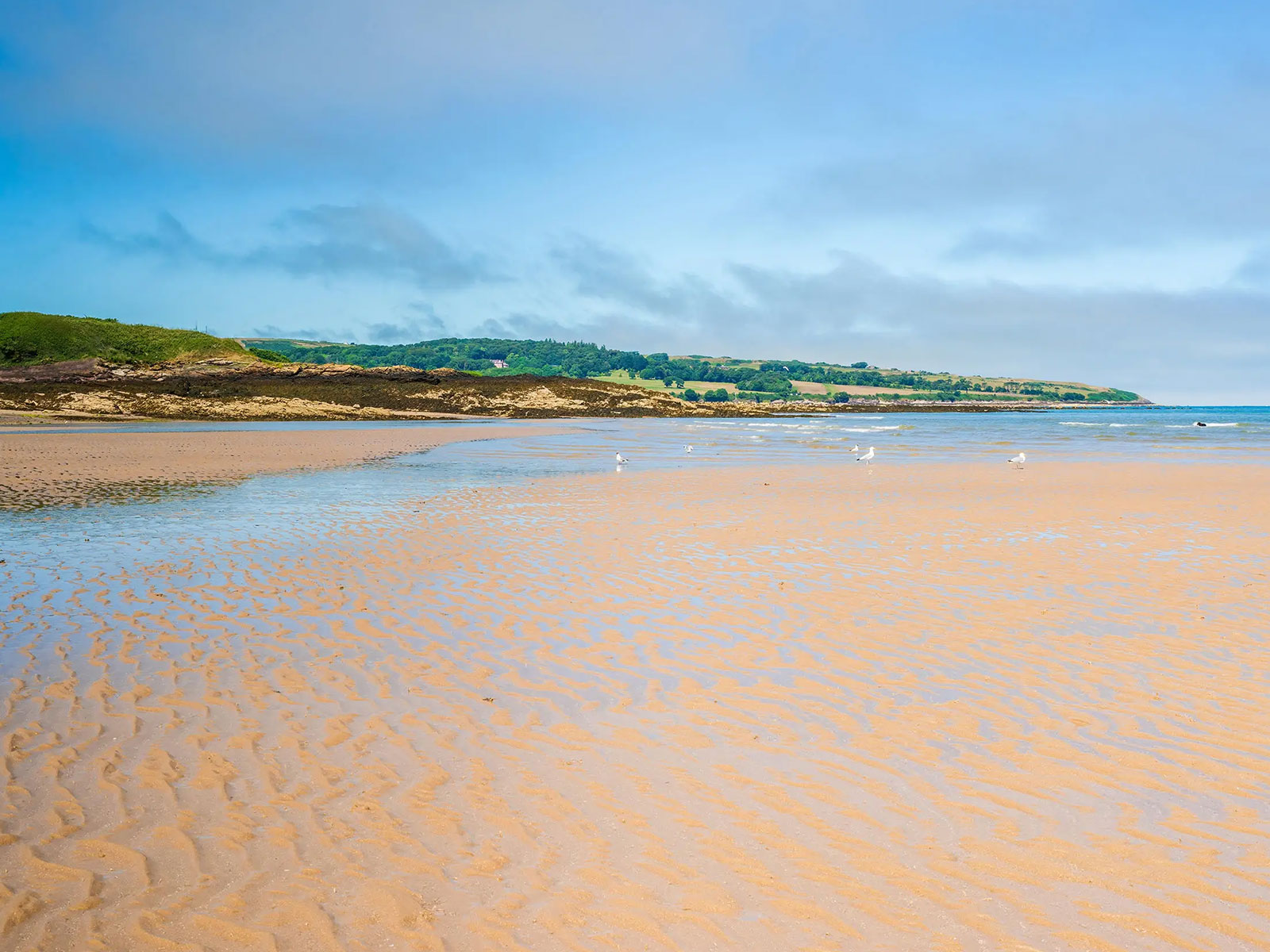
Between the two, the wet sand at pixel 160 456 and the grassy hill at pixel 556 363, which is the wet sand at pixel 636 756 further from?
the grassy hill at pixel 556 363

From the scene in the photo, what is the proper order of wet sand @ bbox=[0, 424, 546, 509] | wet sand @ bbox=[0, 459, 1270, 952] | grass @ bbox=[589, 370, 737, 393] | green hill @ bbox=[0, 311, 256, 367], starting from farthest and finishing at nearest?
grass @ bbox=[589, 370, 737, 393], green hill @ bbox=[0, 311, 256, 367], wet sand @ bbox=[0, 424, 546, 509], wet sand @ bbox=[0, 459, 1270, 952]

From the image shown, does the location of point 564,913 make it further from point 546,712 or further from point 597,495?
point 597,495

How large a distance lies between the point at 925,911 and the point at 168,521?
47.2ft

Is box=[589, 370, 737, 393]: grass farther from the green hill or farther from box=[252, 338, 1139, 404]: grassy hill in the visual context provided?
the green hill

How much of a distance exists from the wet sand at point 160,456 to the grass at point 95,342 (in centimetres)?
4866

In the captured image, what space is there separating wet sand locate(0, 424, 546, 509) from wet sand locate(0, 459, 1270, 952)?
9.92 m

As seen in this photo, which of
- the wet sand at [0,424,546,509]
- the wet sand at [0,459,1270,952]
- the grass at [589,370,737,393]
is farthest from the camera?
the grass at [589,370,737,393]

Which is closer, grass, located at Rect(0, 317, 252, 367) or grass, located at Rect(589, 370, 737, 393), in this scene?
grass, located at Rect(0, 317, 252, 367)

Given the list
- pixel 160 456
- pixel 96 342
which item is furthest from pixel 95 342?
pixel 160 456

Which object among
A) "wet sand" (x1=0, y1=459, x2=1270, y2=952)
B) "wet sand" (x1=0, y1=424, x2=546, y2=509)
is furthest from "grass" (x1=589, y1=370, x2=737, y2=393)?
"wet sand" (x1=0, y1=459, x2=1270, y2=952)

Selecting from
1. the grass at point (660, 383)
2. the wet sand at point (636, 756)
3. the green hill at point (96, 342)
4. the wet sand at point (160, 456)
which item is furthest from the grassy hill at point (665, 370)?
the wet sand at point (636, 756)

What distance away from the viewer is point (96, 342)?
89438 millimetres

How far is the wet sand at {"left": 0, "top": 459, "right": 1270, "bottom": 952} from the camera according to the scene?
395 cm

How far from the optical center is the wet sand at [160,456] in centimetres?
1953
